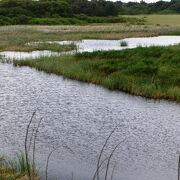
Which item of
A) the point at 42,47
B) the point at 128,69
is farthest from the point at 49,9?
the point at 128,69

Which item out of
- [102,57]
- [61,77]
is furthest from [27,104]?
[102,57]

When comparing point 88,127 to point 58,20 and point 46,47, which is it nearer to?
point 46,47

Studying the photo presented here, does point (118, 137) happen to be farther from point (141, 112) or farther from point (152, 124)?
point (141, 112)

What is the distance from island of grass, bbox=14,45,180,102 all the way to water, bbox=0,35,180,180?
2.90 feet

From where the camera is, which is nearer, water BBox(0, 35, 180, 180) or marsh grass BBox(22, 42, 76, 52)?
water BBox(0, 35, 180, 180)

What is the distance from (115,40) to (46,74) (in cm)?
3018

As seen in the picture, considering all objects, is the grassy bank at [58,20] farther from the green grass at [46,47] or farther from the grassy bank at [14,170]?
the grassy bank at [14,170]

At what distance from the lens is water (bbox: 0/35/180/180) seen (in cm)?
1456

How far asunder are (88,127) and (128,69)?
11.6 meters

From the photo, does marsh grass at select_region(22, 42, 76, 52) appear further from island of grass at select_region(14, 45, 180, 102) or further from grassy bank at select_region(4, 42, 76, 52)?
island of grass at select_region(14, 45, 180, 102)

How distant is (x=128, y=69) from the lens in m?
30.0

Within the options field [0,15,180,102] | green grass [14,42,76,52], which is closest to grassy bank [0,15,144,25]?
green grass [14,42,76,52]

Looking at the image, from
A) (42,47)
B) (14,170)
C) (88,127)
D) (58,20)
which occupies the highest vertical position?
(58,20)

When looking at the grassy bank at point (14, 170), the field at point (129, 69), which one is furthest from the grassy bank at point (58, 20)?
the grassy bank at point (14, 170)
